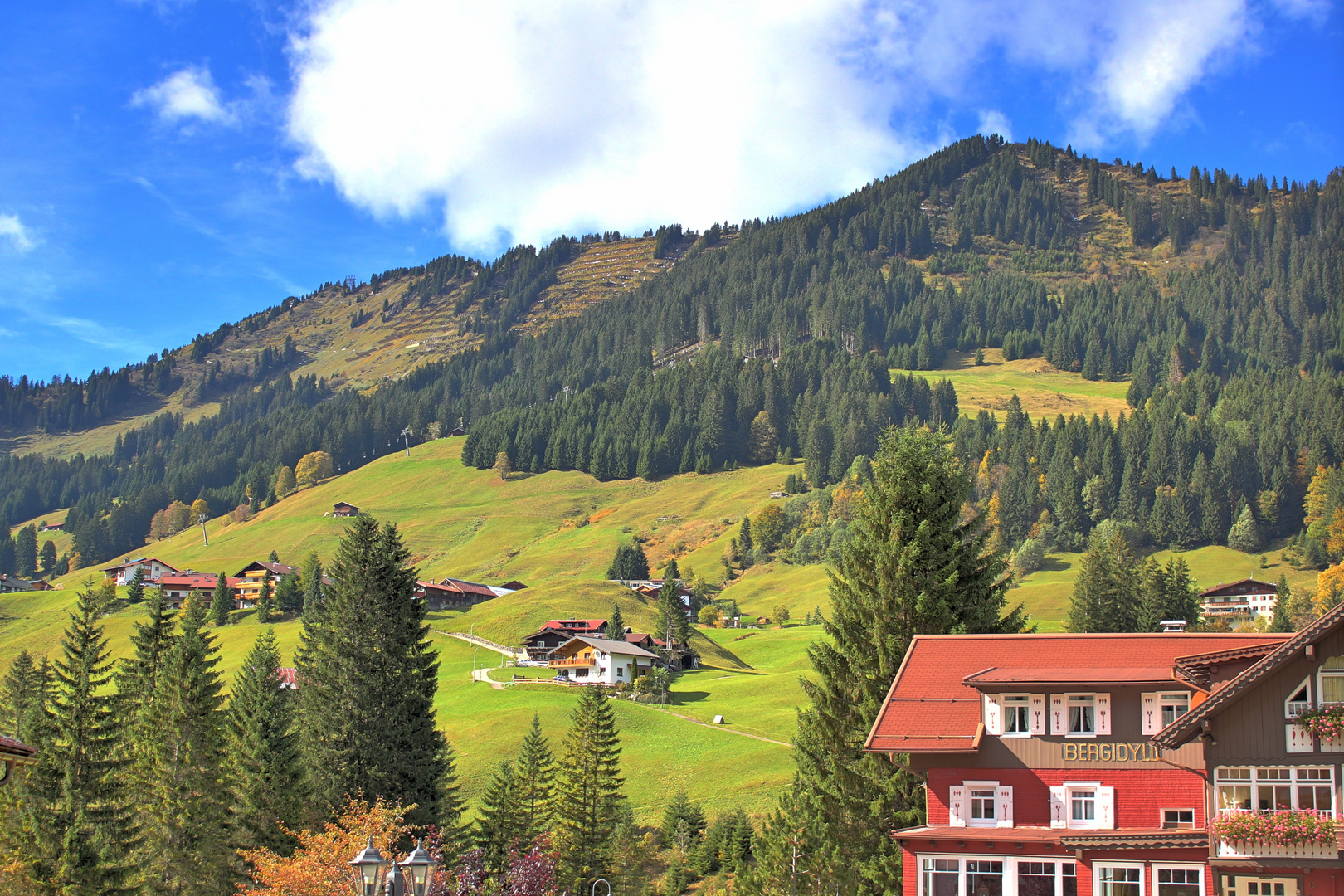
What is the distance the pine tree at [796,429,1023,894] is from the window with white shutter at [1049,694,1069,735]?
5.49 metres

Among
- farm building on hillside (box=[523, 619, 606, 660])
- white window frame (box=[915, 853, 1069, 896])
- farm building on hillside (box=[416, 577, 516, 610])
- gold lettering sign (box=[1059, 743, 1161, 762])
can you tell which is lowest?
white window frame (box=[915, 853, 1069, 896])

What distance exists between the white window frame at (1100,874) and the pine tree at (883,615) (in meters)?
7.04

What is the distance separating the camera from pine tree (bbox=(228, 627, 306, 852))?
51.4 meters

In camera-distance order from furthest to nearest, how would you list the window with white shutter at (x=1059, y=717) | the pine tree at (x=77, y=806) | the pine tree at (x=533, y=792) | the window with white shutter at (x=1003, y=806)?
1. the pine tree at (x=533, y=792)
2. the pine tree at (x=77, y=806)
3. the window with white shutter at (x=1059, y=717)
4. the window with white shutter at (x=1003, y=806)

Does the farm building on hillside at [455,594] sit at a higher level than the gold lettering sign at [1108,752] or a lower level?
higher

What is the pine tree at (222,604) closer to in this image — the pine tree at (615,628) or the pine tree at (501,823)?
the pine tree at (615,628)

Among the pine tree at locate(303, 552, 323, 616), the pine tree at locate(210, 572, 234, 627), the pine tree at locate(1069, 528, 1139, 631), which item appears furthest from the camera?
the pine tree at locate(210, 572, 234, 627)

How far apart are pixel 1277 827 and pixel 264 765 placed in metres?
42.4

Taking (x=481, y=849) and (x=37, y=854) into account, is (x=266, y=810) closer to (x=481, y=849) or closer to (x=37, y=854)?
(x=37, y=854)

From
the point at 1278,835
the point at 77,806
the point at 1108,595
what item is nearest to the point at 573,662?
the point at 1108,595

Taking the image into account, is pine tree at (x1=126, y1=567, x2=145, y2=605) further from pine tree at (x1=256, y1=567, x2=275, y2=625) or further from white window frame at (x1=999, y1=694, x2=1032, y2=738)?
white window frame at (x1=999, y1=694, x2=1032, y2=738)

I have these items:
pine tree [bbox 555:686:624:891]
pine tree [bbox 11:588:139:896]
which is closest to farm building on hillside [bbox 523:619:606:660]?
pine tree [bbox 555:686:624:891]

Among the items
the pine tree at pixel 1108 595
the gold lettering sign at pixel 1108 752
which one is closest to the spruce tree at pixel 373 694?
the gold lettering sign at pixel 1108 752

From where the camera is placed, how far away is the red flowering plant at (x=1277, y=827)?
88.1 ft
